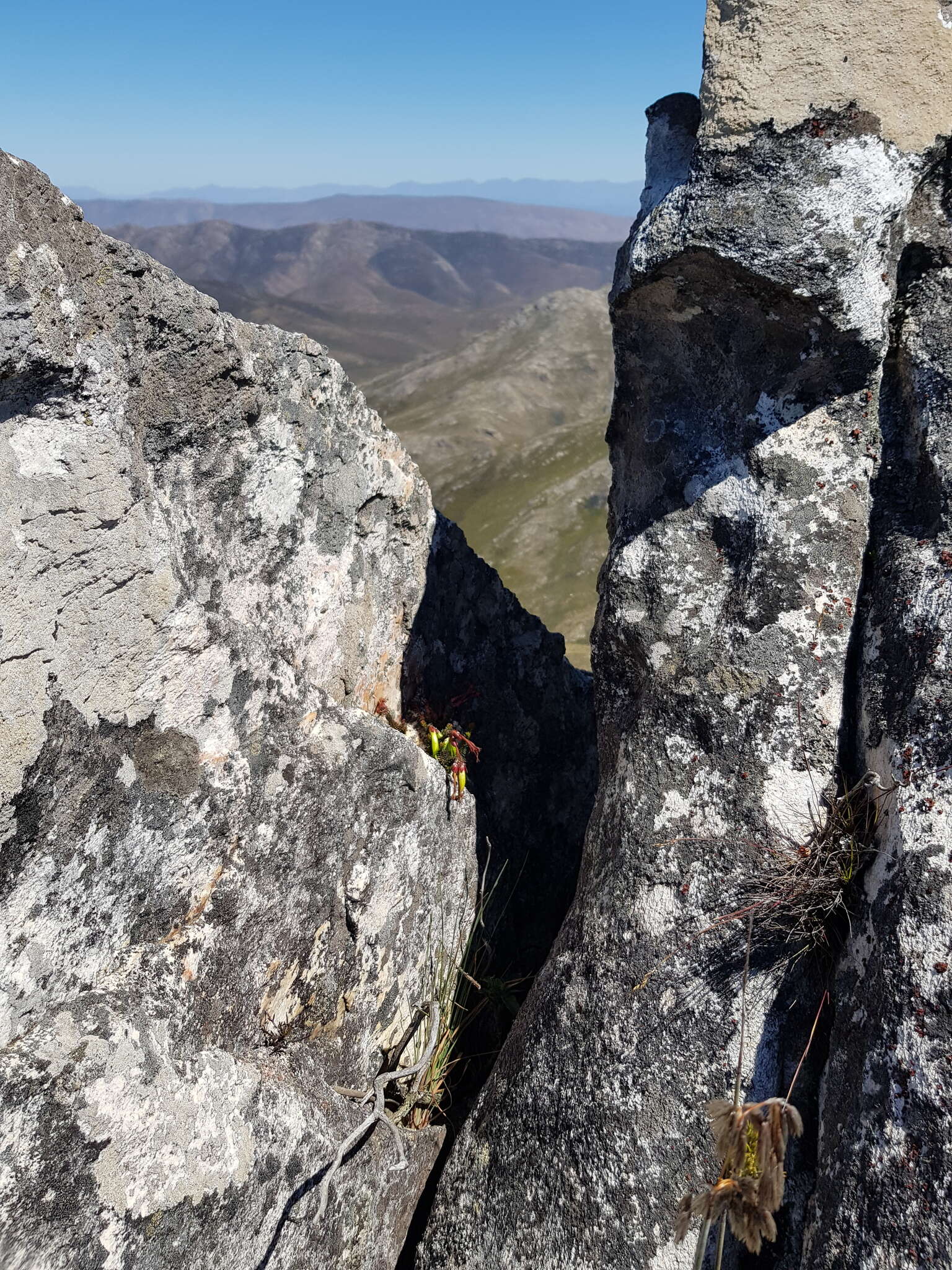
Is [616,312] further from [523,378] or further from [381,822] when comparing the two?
[523,378]

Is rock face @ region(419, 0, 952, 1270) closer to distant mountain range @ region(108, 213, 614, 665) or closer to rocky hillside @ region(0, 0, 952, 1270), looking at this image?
rocky hillside @ region(0, 0, 952, 1270)

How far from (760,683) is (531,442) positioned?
28.0 meters

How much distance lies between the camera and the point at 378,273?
14400 centimetres

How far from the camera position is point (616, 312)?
15.0ft

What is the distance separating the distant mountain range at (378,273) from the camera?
11275 centimetres

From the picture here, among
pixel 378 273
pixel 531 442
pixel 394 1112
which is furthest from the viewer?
pixel 378 273

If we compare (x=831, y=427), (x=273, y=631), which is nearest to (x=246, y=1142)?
(x=273, y=631)

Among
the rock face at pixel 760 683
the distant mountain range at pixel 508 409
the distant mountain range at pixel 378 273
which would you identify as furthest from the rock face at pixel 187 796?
the distant mountain range at pixel 378 273

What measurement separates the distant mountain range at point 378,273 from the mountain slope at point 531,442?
57.0 metres

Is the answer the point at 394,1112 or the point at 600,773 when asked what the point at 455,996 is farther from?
the point at 600,773

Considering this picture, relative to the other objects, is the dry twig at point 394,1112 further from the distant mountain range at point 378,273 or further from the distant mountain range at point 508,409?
the distant mountain range at point 378,273

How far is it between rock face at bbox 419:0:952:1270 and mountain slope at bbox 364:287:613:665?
9.70m

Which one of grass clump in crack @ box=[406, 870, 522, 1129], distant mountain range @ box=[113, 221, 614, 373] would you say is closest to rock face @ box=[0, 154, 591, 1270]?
grass clump in crack @ box=[406, 870, 522, 1129]

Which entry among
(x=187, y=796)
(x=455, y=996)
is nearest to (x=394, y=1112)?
(x=455, y=996)
